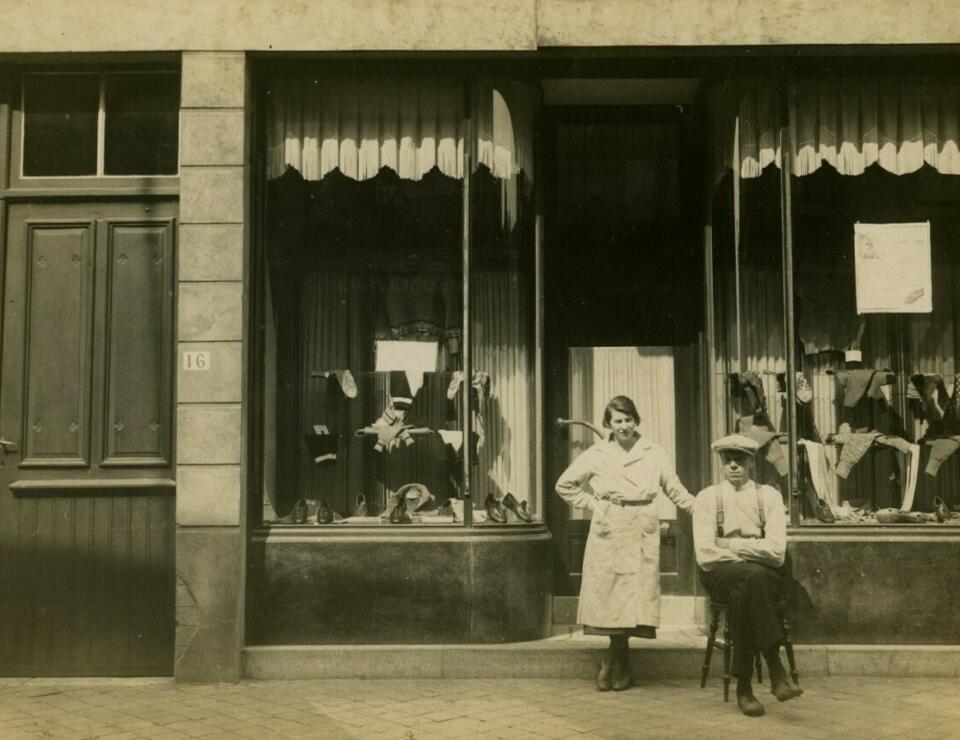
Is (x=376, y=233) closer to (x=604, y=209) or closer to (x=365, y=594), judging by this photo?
(x=604, y=209)

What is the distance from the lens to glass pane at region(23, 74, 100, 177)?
7.75 metres

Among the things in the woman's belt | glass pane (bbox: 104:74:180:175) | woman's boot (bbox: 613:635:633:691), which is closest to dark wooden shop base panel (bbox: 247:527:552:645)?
woman's boot (bbox: 613:635:633:691)

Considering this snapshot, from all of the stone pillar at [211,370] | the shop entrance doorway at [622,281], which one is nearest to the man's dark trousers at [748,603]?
the shop entrance doorway at [622,281]

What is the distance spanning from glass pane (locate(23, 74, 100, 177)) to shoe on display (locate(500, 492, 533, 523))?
12.5ft

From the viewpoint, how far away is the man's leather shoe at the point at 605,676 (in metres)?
6.88

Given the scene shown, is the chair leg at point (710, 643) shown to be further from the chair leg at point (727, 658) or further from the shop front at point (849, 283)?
the shop front at point (849, 283)

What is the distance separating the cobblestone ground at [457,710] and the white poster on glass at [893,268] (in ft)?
8.76

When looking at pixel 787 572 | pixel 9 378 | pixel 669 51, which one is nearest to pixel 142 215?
pixel 9 378

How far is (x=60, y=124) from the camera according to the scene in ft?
25.5

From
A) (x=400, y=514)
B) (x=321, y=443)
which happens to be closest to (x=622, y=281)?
(x=400, y=514)

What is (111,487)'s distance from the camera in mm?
7461

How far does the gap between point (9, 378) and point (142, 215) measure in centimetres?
148

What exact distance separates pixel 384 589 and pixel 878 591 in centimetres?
339

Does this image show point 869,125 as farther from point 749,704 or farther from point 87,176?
point 87,176
